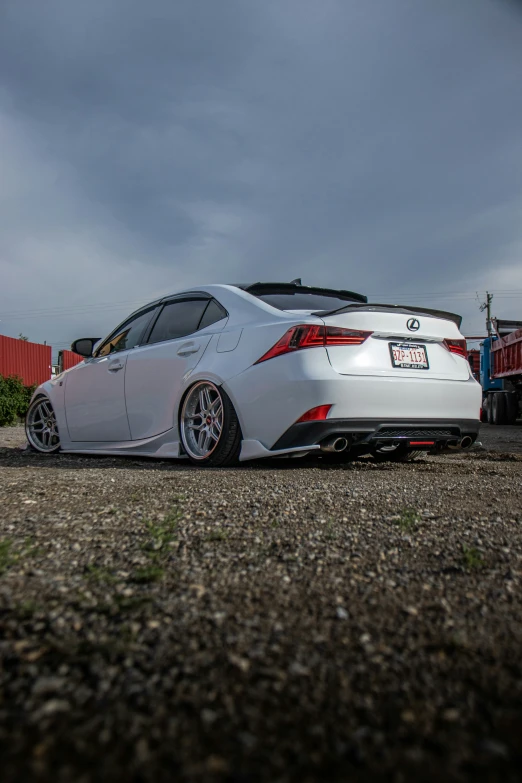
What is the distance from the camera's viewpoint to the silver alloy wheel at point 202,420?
190 inches

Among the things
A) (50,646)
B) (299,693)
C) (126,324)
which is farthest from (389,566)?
(126,324)

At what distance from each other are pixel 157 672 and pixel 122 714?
16cm

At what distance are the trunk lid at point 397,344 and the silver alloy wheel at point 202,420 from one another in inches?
42.1

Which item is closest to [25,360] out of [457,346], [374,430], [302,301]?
[302,301]

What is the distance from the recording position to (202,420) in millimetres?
4977

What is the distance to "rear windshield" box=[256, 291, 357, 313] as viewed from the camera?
15.3ft

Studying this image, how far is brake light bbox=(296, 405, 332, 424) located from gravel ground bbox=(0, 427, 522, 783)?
4.53ft

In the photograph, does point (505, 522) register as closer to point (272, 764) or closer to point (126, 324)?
point (272, 764)

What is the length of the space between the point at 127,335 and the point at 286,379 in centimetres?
255

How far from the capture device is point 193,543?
2.28 metres

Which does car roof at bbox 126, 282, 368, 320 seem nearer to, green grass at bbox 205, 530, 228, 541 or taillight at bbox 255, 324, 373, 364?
taillight at bbox 255, 324, 373, 364

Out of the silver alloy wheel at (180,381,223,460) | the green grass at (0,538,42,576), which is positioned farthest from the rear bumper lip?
the green grass at (0,538,42,576)

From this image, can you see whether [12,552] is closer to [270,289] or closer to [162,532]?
[162,532]

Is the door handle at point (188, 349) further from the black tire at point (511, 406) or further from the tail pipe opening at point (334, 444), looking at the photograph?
the black tire at point (511, 406)
